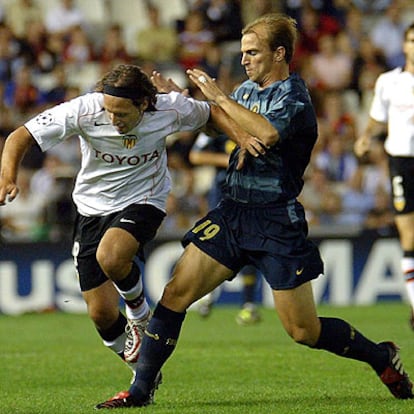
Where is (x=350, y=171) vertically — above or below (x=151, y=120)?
below

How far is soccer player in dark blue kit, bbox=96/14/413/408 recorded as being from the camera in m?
6.77

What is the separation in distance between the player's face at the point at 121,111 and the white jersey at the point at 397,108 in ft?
14.7

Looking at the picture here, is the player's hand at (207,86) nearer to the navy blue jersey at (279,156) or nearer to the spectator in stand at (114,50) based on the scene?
the navy blue jersey at (279,156)

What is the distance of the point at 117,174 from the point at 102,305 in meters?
0.85

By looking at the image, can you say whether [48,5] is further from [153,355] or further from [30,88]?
[153,355]

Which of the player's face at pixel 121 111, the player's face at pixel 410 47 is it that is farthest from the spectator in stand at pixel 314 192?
the player's face at pixel 121 111

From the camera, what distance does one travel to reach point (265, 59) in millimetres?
6824

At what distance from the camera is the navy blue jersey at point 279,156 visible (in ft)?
22.3

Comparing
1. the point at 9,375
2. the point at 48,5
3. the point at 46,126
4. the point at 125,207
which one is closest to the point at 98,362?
the point at 9,375

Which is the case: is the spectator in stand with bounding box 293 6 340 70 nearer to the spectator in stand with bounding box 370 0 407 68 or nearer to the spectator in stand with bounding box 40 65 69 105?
the spectator in stand with bounding box 370 0 407 68

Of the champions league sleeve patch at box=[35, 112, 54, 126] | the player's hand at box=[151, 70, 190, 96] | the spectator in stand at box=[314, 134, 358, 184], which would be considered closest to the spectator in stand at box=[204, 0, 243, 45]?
the spectator in stand at box=[314, 134, 358, 184]

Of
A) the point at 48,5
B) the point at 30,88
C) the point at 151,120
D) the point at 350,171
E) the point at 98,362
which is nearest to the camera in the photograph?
the point at 151,120

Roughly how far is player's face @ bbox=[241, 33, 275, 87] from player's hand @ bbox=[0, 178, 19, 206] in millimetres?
1508

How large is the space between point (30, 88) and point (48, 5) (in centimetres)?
271
